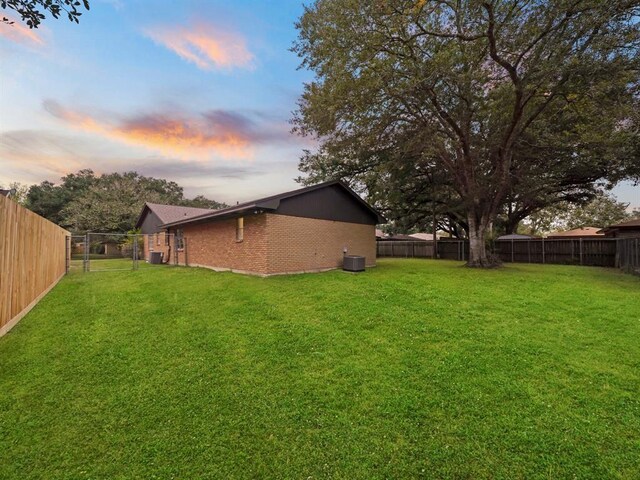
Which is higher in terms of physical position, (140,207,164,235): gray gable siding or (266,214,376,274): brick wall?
(140,207,164,235): gray gable siding

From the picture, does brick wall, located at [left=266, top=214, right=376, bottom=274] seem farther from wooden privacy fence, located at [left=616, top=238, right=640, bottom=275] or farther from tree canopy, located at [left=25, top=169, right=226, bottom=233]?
tree canopy, located at [left=25, top=169, right=226, bottom=233]

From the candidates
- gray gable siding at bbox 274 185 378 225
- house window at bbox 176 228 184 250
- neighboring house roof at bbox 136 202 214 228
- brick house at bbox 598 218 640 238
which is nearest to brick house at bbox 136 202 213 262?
neighboring house roof at bbox 136 202 214 228

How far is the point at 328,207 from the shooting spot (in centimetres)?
1313

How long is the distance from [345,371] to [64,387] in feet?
11.0

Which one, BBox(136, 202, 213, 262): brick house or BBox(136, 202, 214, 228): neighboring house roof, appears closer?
BBox(136, 202, 213, 262): brick house

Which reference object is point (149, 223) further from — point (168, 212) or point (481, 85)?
point (481, 85)

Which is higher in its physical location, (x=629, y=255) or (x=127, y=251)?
(x=629, y=255)

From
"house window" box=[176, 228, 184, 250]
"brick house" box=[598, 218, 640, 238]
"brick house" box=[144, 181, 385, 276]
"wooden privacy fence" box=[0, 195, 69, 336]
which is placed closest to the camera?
"wooden privacy fence" box=[0, 195, 69, 336]

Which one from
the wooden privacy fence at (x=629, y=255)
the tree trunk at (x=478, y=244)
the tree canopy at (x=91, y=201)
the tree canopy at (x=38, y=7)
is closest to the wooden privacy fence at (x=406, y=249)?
the tree trunk at (x=478, y=244)

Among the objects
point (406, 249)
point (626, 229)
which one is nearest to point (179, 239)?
point (406, 249)

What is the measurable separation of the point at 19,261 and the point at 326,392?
6157 millimetres

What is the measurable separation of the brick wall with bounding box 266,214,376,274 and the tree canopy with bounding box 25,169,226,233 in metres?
24.7

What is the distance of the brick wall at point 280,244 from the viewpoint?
1107cm

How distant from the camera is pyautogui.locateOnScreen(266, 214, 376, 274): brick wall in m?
11.1
